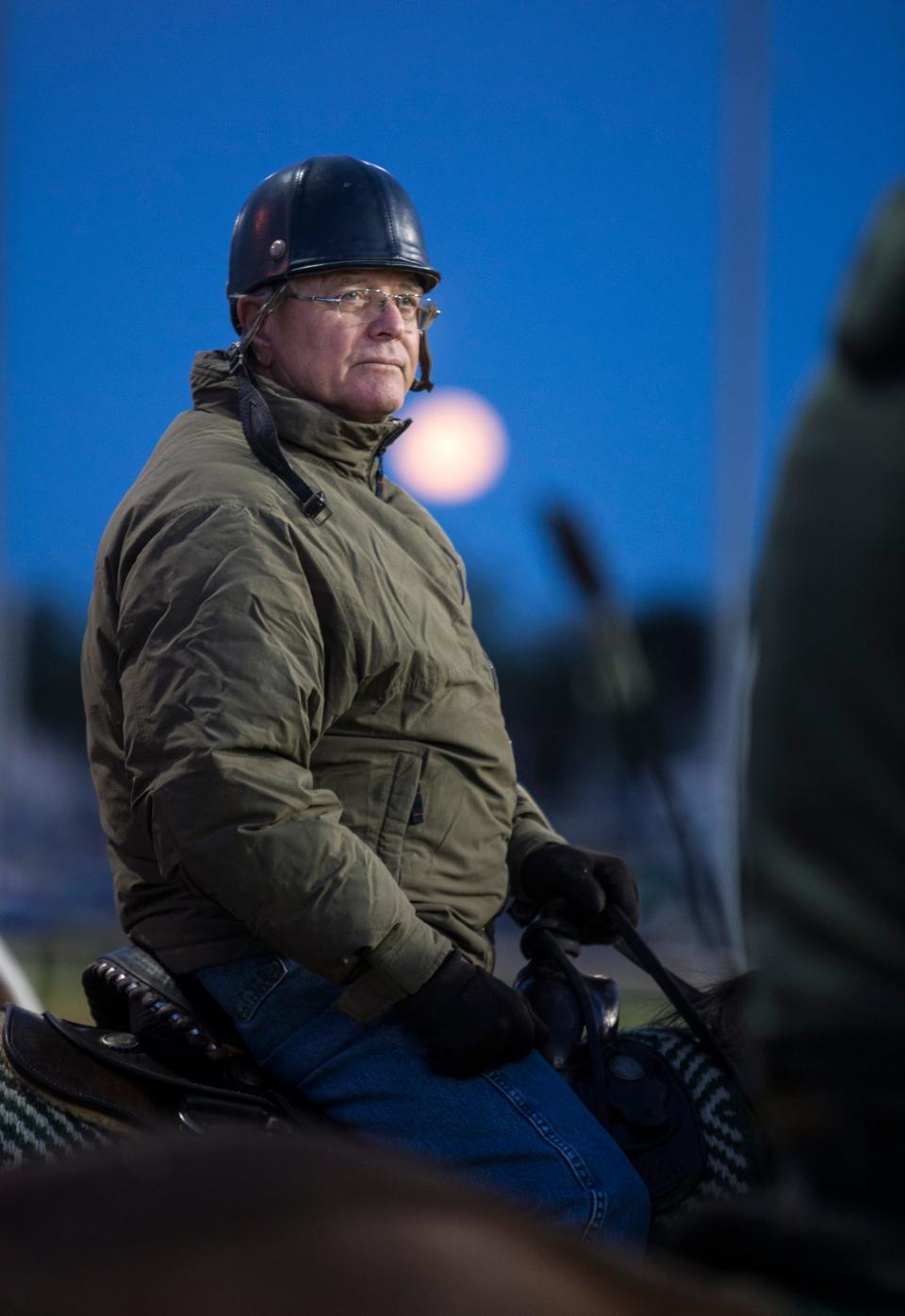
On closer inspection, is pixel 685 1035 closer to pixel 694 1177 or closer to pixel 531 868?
pixel 694 1177

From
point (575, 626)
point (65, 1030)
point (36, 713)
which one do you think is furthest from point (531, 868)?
point (36, 713)

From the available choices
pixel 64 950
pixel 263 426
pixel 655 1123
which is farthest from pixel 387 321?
pixel 64 950

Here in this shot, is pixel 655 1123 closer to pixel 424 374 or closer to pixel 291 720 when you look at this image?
pixel 291 720

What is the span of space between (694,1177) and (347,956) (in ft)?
2.05

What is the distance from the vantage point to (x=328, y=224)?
294 cm

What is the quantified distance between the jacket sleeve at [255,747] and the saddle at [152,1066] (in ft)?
0.59

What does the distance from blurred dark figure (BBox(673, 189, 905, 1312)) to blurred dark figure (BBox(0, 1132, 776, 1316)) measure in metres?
0.09

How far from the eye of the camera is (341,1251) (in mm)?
1075

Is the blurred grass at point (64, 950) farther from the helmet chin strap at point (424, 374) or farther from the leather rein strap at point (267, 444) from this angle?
the leather rein strap at point (267, 444)

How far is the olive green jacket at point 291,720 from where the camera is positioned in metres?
2.36

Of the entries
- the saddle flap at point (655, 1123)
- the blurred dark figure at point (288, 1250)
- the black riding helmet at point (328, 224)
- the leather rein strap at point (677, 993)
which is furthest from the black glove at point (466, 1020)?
the black riding helmet at point (328, 224)

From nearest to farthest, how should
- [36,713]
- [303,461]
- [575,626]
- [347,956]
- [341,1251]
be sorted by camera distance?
[341,1251] → [347,956] → [303,461] → [575,626] → [36,713]

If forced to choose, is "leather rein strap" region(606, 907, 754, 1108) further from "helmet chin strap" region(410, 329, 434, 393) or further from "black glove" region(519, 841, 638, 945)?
"helmet chin strap" region(410, 329, 434, 393)

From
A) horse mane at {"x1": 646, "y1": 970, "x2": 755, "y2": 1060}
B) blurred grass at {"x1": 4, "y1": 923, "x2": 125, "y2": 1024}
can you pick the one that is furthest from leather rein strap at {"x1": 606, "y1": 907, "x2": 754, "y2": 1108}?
blurred grass at {"x1": 4, "y1": 923, "x2": 125, "y2": 1024}
